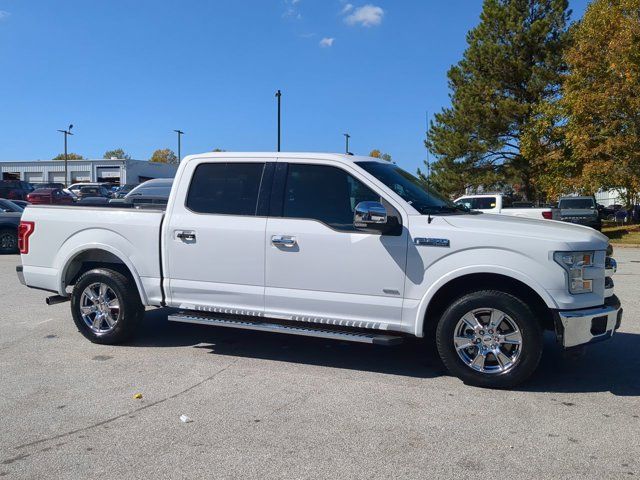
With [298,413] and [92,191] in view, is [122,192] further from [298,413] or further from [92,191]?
[298,413]

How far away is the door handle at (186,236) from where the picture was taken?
5668mm

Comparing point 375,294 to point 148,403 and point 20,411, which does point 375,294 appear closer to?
point 148,403

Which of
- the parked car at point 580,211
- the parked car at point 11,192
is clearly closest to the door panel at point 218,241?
the parked car at point 580,211

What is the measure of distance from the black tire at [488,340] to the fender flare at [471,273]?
17cm

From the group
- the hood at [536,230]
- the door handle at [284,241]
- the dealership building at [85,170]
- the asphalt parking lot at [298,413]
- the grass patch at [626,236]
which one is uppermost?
the dealership building at [85,170]

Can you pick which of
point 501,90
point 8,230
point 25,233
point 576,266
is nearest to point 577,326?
point 576,266

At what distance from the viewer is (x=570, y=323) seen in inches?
179

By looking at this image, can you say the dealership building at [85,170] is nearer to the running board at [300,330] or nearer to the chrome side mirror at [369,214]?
the running board at [300,330]

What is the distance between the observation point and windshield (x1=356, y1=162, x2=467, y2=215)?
5.23m

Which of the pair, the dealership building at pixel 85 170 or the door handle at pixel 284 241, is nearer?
the door handle at pixel 284 241

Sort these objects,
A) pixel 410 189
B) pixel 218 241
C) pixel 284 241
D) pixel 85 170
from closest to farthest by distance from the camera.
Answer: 1. pixel 284 241
2. pixel 410 189
3. pixel 218 241
4. pixel 85 170

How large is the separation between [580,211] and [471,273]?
2512 centimetres

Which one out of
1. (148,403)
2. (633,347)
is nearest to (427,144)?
(633,347)

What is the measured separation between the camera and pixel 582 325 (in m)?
4.56
